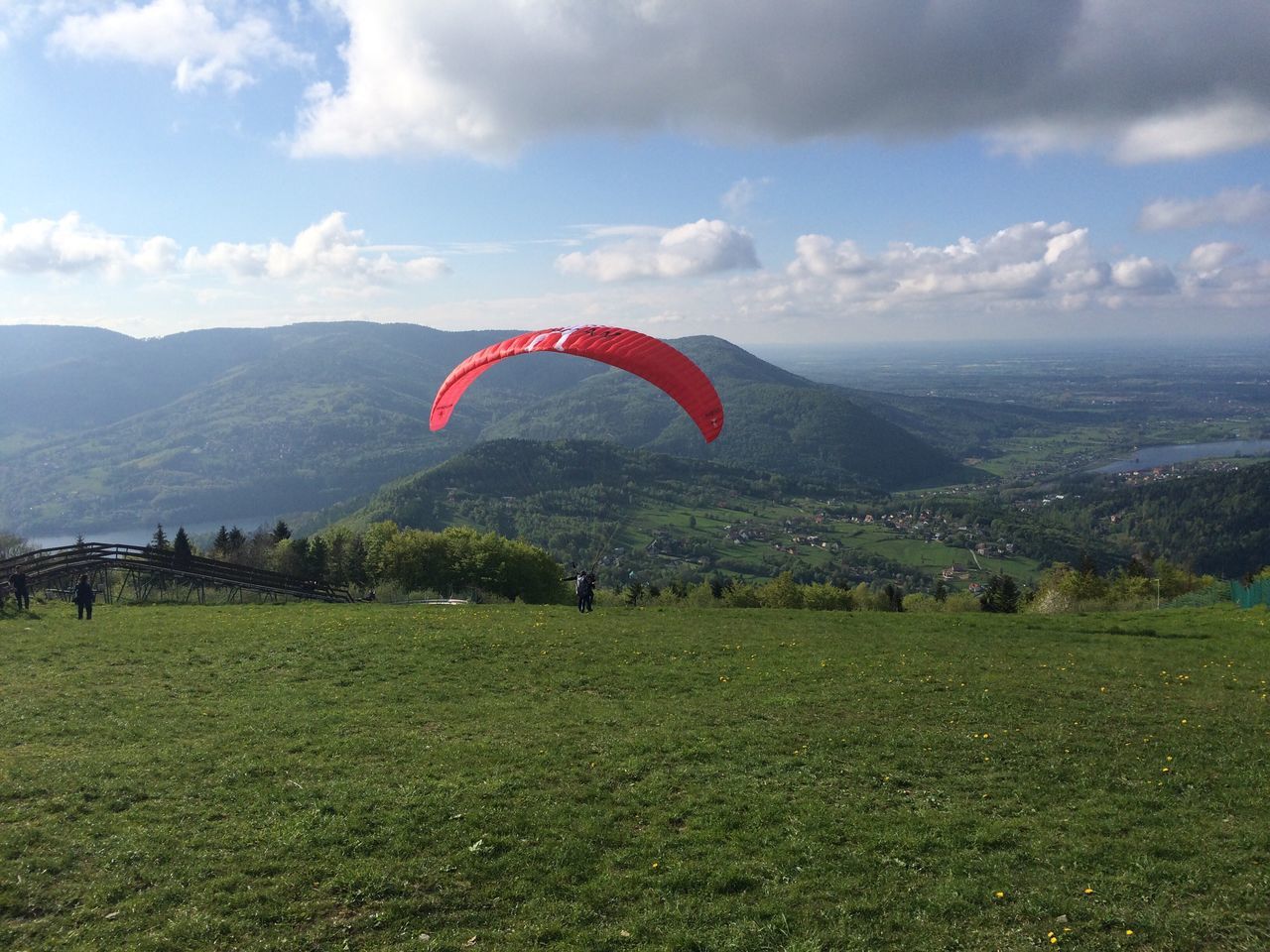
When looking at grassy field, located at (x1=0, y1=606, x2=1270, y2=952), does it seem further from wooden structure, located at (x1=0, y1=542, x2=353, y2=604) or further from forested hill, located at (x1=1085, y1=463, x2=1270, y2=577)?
forested hill, located at (x1=1085, y1=463, x2=1270, y2=577)

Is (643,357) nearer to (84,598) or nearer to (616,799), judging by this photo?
(616,799)

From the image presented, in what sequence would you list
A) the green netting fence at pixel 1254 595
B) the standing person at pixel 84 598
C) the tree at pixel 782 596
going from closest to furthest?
1. the standing person at pixel 84 598
2. the green netting fence at pixel 1254 595
3. the tree at pixel 782 596

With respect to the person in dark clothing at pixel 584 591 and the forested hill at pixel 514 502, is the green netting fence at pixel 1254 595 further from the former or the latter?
the forested hill at pixel 514 502

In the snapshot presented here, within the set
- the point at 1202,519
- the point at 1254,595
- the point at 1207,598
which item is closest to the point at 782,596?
the point at 1207,598

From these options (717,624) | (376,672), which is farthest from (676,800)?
(717,624)

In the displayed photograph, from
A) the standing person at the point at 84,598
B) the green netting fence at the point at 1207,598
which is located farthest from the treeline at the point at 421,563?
the green netting fence at the point at 1207,598

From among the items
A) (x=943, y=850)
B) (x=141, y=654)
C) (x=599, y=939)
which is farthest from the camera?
(x=141, y=654)

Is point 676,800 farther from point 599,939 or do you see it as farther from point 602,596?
point 602,596
